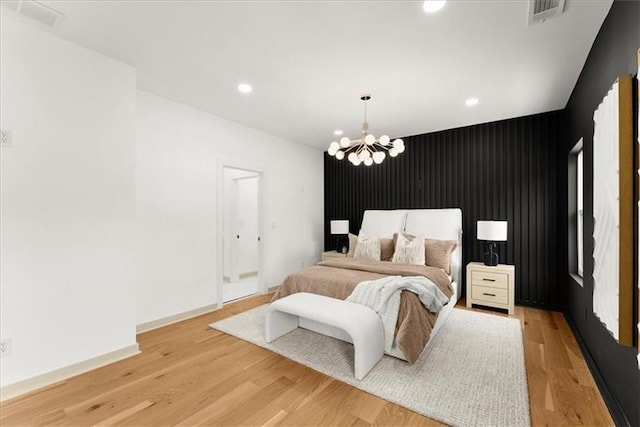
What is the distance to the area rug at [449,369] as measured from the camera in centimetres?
189

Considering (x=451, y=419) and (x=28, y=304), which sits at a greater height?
(x=28, y=304)

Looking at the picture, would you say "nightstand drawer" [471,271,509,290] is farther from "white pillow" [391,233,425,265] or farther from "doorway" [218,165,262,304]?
"doorway" [218,165,262,304]

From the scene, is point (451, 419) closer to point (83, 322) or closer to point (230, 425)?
point (230, 425)

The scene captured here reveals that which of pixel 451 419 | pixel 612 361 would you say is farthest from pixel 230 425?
pixel 612 361

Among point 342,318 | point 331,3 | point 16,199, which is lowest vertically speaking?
point 342,318

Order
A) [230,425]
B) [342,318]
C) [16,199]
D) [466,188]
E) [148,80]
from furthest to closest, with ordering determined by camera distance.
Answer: [466,188]
[148,80]
[342,318]
[16,199]
[230,425]

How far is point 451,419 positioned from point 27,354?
3.08 meters

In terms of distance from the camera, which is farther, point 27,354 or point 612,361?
point 27,354

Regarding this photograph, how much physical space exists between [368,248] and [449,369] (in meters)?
2.15

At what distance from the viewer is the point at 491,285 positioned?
12.6 feet

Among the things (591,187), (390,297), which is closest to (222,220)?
(390,297)

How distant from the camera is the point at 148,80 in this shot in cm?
299

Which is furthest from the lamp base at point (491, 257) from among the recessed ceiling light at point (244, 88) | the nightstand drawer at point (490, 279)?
the recessed ceiling light at point (244, 88)

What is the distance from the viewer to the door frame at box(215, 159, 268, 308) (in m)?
4.01
